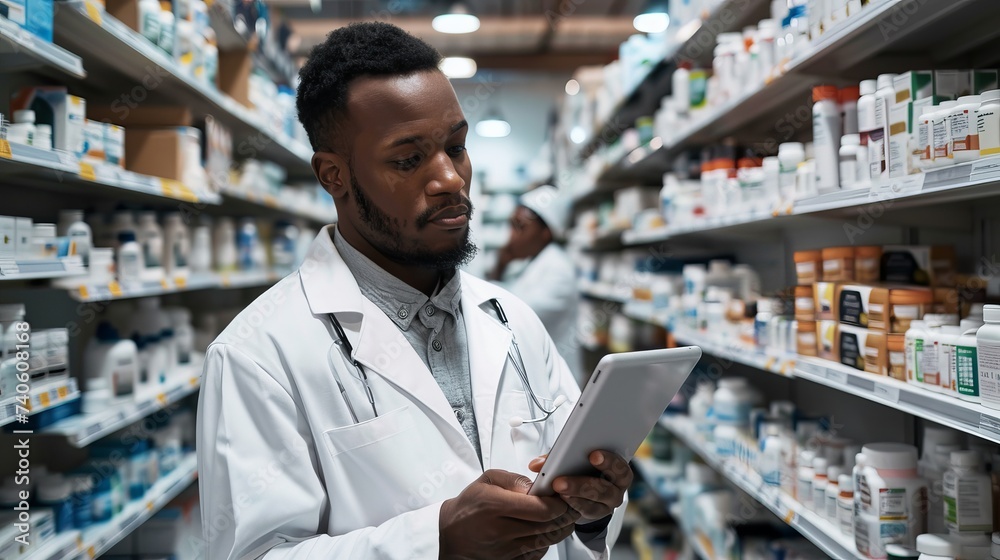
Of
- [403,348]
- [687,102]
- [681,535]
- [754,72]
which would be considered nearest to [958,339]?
[403,348]

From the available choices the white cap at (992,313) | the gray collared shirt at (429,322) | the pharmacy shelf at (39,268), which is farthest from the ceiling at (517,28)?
the white cap at (992,313)

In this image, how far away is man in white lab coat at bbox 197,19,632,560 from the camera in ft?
4.03

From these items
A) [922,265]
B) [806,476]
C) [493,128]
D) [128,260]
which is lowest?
[806,476]

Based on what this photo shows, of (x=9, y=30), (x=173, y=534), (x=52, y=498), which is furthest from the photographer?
(x=173, y=534)

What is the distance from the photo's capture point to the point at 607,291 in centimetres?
551

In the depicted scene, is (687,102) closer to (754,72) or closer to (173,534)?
(754,72)

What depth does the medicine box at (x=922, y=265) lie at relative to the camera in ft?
6.45

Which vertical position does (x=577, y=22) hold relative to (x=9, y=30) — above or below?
above

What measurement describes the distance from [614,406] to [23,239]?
1674 millimetres

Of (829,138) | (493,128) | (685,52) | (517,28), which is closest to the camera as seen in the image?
(829,138)

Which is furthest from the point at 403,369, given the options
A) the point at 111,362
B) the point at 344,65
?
the point at 111,362

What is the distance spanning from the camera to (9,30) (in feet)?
5.71

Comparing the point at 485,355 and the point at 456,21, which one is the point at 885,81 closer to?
the point at 485,355

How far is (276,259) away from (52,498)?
2730 mm
